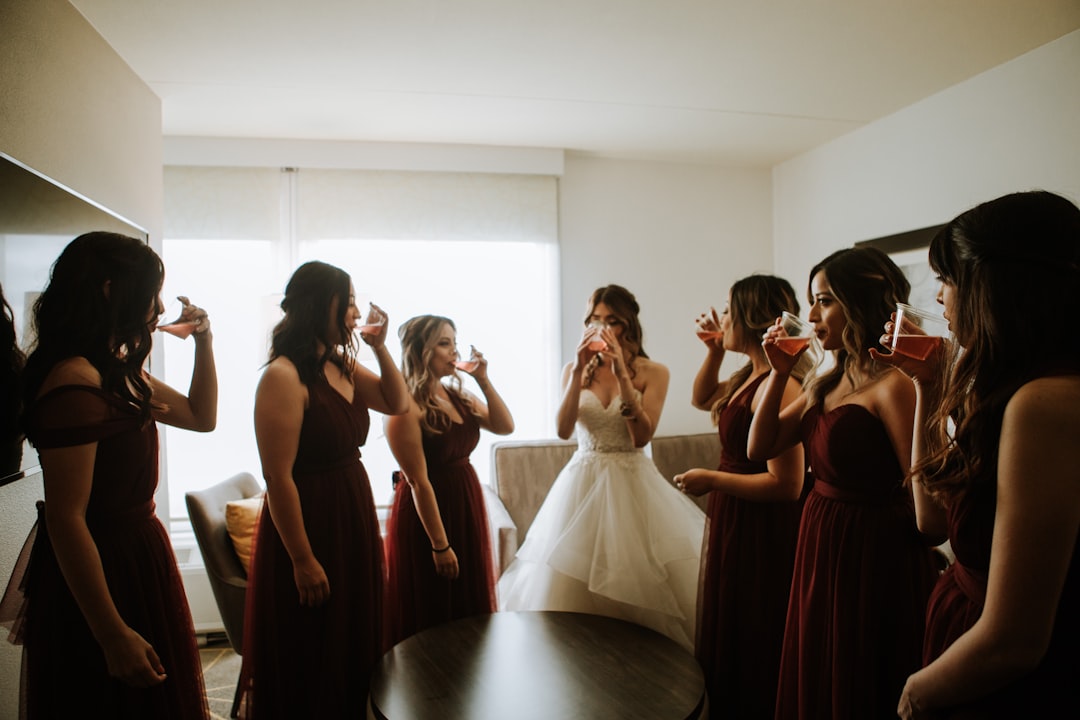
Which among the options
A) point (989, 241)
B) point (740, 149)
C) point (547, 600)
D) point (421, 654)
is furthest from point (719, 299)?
point (989, 241)

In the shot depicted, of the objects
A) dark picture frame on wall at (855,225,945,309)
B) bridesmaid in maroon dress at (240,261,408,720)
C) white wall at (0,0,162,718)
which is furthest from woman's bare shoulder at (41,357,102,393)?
dark picture frame on wall at (855,225,945,309)

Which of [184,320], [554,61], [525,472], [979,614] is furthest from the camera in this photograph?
[525,472]

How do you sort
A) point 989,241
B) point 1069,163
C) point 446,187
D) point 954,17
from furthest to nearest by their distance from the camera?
point 446,187, point 1069,163, point 954,17, point 989,241

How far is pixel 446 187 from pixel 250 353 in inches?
59.2

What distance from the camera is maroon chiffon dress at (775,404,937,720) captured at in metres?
1.52

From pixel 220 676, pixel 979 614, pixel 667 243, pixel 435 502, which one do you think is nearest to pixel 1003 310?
pixel 979 614

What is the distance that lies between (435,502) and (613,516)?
26.5 inches

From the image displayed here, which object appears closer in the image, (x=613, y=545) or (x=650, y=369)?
(x=613, y=545)

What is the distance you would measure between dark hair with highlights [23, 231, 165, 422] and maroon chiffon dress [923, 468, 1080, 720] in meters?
1.63

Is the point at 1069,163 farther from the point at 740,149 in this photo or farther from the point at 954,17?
the point at 740,149

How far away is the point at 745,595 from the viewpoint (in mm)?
2094

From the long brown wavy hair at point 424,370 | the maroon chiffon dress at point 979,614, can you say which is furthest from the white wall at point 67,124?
the maroon chiffon dress at point 979,614

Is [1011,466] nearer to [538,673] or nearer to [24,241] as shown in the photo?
[538,673]

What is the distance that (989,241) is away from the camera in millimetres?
1039
